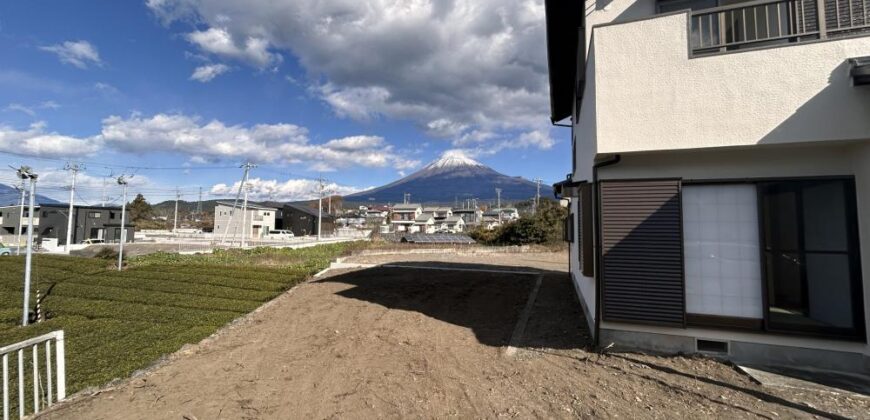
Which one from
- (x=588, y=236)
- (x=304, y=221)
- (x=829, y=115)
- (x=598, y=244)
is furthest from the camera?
(x=304, y=221)

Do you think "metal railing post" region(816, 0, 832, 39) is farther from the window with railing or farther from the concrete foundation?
the concrete foundation

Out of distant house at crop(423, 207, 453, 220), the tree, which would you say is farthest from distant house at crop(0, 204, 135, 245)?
distant house at crop(423, 207, 453, 220)

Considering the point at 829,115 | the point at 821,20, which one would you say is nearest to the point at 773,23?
the point at 821,20

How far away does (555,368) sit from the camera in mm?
3967

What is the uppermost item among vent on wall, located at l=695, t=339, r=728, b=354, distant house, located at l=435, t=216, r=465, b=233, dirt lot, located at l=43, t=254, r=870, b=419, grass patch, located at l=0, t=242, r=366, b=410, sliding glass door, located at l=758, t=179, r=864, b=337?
distant house, located at l=435, t=216, r=465, b=233

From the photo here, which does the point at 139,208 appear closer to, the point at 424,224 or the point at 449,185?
the point at 424,224

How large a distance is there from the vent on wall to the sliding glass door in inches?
17.8

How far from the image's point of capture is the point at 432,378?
399 cm

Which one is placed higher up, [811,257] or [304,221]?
[304,221]

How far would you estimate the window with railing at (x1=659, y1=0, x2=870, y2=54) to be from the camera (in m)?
3.52

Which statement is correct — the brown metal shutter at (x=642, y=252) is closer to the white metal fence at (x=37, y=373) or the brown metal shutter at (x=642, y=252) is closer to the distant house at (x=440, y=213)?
the white metal fence at (x=37, y=373)

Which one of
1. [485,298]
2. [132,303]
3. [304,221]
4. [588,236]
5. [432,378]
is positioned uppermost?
[304,221]

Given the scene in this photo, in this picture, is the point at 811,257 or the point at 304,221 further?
the point at 304,221

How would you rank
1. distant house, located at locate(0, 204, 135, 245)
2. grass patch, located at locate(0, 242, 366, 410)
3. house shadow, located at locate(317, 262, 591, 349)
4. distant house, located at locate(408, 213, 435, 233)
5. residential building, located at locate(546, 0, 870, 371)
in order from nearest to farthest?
residential building, located at locate(546, 0, 870, 371)
house shadow, located at locate(317, 262, 591, 349)
grass patch, located at locate(0, 242, 366, 410)
distant house, located at locate(0, 204, 135, 245)
distant house, located at locate(408, 213, 435, 233)
